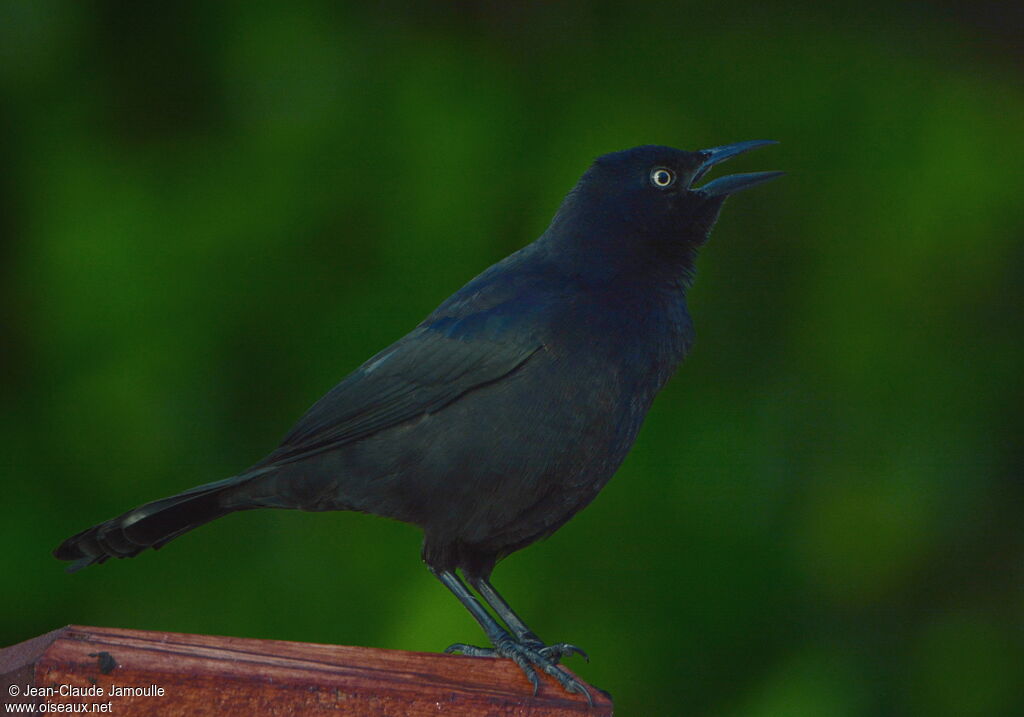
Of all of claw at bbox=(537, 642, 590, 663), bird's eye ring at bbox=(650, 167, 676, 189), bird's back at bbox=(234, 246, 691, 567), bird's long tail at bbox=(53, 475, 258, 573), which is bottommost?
claw at bbox=(537, 642, 590, 663)

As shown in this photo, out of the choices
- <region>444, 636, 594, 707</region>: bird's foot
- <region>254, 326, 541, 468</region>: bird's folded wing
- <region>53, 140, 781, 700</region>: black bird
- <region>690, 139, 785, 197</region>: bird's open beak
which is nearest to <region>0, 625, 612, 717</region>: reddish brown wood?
<region>444, 636, 594, 707</region>: bird's foot

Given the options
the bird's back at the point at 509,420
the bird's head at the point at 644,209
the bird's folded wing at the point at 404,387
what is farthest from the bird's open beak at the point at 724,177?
the bird's folded wing at the point at 404,387

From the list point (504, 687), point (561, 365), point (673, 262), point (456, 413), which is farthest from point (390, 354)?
point (504, 687)

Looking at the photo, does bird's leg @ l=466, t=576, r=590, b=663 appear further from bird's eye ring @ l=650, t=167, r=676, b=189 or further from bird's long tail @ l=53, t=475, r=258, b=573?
bird's eye ring @ l=650, t=167, r=676, b=189

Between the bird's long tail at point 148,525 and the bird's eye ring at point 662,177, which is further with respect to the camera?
the bird's eye ring at point 662,177

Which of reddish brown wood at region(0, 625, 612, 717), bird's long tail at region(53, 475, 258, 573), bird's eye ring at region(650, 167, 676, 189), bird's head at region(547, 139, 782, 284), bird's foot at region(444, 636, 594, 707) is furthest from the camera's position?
bird's eye ring at region(650, 167, 676, 189)

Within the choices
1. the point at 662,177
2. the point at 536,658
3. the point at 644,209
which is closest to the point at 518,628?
the point at 536,658

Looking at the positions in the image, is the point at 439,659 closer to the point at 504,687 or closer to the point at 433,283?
the point at 504,687

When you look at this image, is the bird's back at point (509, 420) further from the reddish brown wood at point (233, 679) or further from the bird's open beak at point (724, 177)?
the reddish brown wood at point (233, 679)
